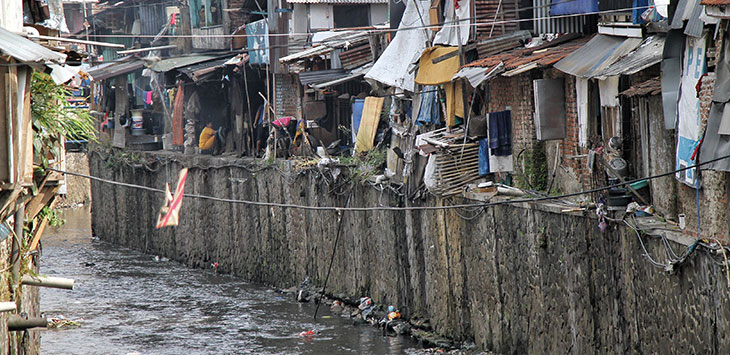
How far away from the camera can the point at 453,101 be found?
20.2m

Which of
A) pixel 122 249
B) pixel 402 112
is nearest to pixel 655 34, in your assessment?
pixel 402 112

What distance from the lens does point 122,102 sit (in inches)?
1642

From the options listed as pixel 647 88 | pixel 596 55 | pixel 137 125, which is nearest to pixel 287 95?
pixel 137 125

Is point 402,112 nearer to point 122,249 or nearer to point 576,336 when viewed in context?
point 576,336

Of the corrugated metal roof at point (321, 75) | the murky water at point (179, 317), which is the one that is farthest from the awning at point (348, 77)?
the murky water at point (179, 317)

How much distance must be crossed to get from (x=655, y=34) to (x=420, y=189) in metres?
7.51

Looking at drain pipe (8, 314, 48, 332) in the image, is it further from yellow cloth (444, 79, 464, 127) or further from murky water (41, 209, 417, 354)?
yellow cloth (444, 79, 464, 127)

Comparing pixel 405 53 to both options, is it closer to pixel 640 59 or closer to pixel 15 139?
pixel 640 59

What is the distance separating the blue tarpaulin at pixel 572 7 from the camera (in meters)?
15.8

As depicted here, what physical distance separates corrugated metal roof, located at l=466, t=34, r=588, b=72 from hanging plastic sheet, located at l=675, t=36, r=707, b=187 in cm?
364

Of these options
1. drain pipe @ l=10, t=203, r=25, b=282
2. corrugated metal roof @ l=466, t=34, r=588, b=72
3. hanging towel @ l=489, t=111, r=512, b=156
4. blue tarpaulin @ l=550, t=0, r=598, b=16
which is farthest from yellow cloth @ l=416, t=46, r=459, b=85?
drain pipe @ l=10, t=203, r=25, b=282

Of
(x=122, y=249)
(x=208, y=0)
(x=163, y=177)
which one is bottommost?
(x=122, y=249)

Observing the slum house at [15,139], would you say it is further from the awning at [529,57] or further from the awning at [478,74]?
the awning at [529,57]

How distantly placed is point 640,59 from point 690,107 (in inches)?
67.7
